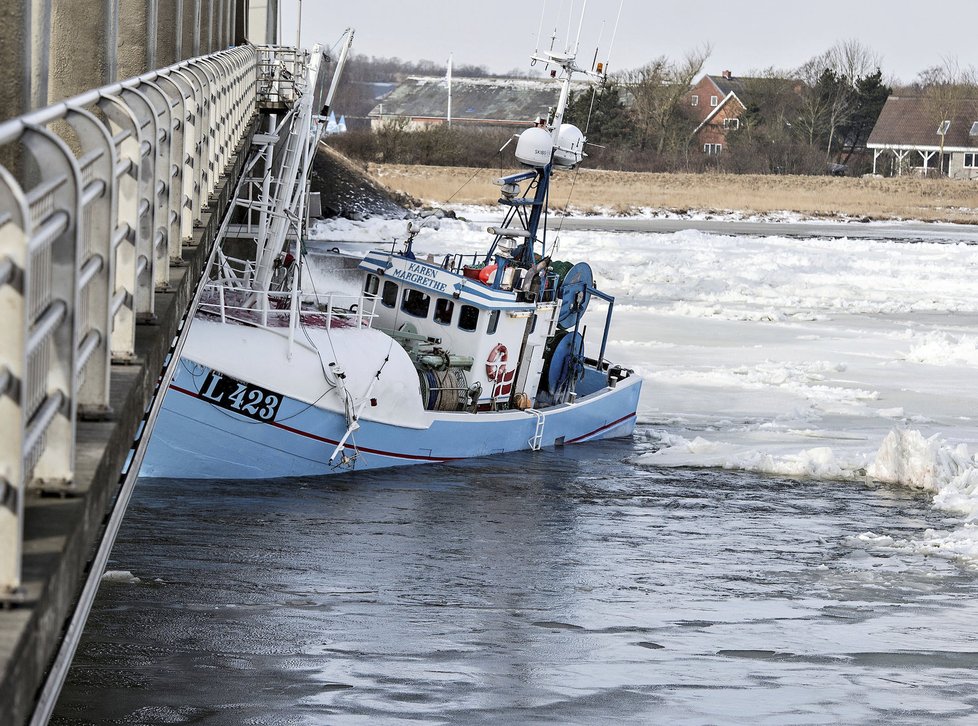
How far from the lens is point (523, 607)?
48.0ft

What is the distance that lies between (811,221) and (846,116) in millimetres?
29844

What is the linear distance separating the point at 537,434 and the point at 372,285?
3592 millimetres

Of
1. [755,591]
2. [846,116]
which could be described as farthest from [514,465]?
[846,116]

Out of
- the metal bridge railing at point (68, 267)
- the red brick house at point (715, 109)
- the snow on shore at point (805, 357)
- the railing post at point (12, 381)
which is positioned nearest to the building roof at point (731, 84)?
the red brick house at point (715, 109)

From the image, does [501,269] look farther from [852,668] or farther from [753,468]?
[852,668]

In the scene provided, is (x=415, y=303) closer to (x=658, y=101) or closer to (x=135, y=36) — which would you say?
(x=135, y=36)

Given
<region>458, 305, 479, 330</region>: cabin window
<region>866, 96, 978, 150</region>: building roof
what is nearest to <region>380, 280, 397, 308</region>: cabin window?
<region>458, 305, 479, 330</region>: cabin window

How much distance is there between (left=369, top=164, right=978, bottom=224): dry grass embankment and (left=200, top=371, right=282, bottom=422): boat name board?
6541 cm

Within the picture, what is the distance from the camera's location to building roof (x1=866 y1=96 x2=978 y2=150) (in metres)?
112

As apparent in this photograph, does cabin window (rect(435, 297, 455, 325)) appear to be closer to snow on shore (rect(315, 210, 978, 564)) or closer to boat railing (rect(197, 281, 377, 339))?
boat railing (rect(197, 281, 377, 339))

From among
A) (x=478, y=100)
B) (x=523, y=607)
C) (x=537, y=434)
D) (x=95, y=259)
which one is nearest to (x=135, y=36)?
(x=523, y=607)

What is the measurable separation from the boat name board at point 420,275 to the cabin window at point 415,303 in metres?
0.20

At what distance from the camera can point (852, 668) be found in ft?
41.1

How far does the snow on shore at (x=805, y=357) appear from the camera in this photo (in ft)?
73.6
